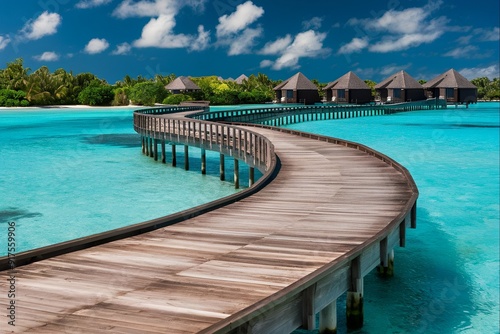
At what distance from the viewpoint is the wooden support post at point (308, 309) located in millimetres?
5863

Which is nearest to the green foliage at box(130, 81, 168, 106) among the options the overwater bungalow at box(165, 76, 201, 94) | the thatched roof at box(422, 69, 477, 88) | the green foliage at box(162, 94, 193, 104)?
the green foliage at box(162, 94, 193, 104)

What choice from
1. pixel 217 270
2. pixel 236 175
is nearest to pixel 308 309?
pixel 217 270

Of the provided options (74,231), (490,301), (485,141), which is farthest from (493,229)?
(485,141)

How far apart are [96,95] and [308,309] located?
100525 millimetres

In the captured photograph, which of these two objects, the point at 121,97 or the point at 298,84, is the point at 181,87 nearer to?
the point at 121,97

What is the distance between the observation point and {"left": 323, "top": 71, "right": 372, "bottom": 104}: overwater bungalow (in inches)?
3728

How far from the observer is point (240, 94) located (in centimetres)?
11119

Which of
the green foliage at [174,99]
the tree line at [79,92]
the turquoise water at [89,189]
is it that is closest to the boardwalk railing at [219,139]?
the turquoise water at [89,189]

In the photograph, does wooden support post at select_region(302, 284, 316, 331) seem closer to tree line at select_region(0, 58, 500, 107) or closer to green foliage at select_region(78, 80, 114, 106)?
tree line at select_region(0, 58, 500, 107)

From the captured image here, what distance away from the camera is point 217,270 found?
6.31 meters

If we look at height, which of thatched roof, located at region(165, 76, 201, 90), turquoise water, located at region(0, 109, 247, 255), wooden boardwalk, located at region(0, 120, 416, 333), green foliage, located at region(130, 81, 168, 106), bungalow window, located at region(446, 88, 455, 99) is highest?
thatched roof, located at region(165, 76, 201, 90)

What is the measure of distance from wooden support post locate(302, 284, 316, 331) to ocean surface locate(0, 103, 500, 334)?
291 cm

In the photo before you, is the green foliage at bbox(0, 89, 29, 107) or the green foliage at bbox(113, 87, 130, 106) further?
the green foliage at bbox(113, 87, 130, 106)

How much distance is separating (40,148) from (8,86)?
6669cm
